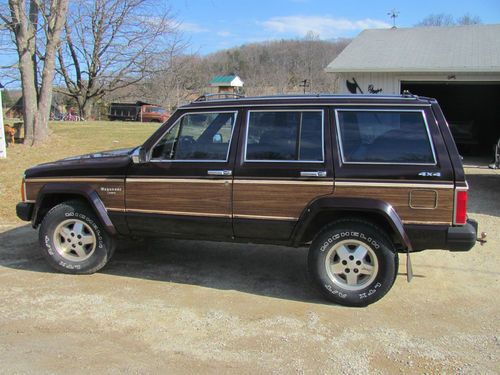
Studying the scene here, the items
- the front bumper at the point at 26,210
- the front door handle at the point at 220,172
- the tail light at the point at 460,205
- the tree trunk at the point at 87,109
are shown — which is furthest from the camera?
the tree trunk at the point at 87,109

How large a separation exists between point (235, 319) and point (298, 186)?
1330 millimetres

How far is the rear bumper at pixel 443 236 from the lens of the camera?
4242mm

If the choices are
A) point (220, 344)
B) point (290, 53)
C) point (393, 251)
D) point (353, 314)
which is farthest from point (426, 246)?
point (290, 53)

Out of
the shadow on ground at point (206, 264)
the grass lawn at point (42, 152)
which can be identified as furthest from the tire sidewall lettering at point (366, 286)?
the grass lawn at point (42, 152)

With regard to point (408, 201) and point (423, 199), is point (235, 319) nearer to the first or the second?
point (408, 201)

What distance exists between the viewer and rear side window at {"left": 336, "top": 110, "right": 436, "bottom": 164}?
14.3ft

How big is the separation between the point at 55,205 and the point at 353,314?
3.49 meters

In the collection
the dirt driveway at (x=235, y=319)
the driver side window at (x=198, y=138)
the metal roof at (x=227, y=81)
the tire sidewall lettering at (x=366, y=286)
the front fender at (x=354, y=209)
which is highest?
the metal roof at (x=227, y=81)

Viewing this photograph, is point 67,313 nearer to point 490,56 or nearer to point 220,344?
point 220,344

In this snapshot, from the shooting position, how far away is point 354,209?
4.39 metres

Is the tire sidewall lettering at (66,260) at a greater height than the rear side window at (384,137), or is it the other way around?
the rear side window at (384,137)

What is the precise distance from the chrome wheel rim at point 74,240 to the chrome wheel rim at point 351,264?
2.59m

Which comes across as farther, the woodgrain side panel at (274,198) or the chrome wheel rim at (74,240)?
the chrome wheel rim at (74,240)

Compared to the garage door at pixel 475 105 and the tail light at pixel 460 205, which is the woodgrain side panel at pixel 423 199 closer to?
the tail light at pixel 460 205
